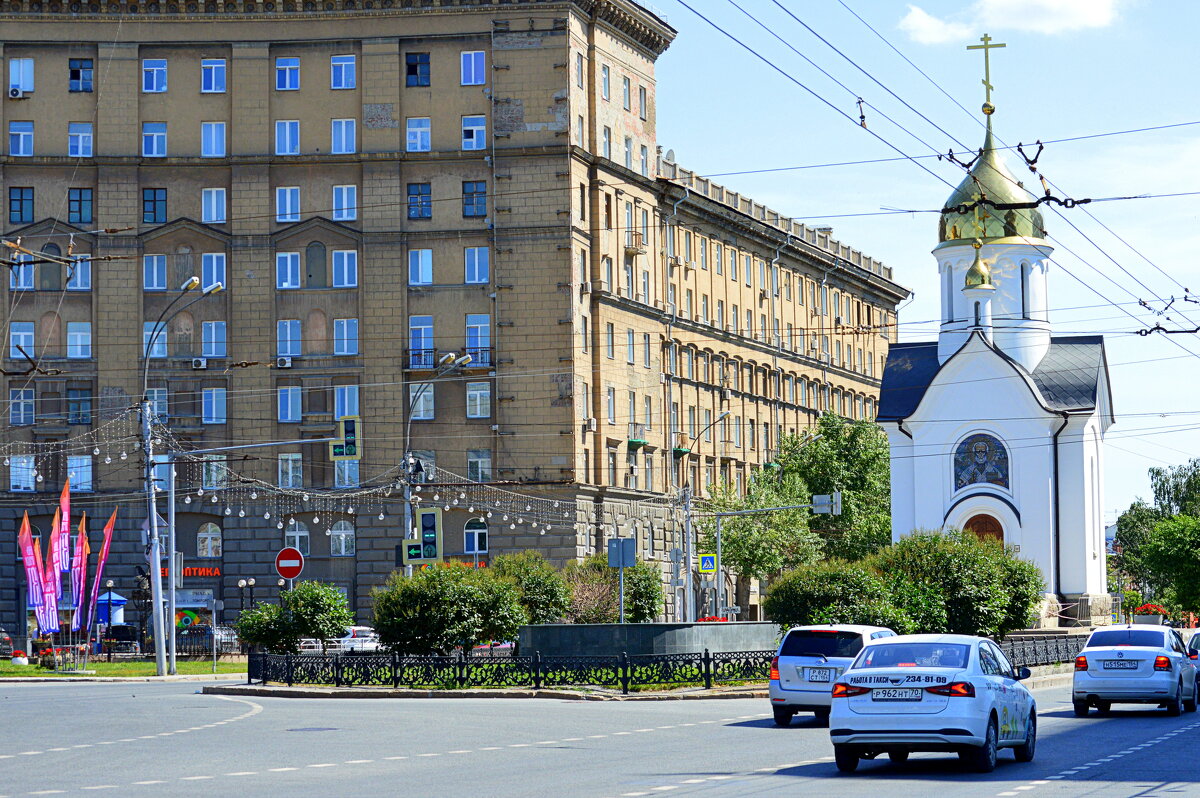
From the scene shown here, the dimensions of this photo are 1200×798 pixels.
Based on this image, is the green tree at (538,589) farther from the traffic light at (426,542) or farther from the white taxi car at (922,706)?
the white taxi car at (922,706)

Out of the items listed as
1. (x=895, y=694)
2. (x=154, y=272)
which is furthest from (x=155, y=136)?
(x=895, y=694)

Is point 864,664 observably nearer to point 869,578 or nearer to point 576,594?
point 869,578

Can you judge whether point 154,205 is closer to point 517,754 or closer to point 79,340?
point 79,340

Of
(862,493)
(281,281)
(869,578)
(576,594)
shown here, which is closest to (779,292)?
(862,493)

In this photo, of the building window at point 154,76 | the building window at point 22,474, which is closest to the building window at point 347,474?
the building window at point 22,474

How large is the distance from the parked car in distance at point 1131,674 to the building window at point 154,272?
158 ft

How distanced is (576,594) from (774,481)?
3135 cm

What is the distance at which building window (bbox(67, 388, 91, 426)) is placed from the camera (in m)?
67.7

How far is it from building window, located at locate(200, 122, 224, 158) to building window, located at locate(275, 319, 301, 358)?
700cm

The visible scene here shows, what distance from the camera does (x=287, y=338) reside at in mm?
68812

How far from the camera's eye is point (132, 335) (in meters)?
68.1

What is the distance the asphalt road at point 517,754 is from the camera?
16875 millimetres

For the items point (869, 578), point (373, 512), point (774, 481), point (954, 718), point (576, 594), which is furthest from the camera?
point (774, 481)

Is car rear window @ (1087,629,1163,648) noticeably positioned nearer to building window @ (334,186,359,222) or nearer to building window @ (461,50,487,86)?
building window @ (461,50,487,86)
